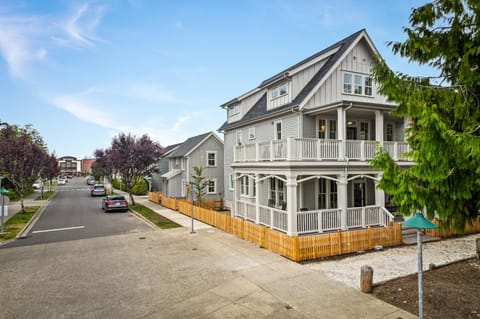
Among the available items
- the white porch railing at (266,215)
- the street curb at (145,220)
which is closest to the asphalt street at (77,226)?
the street curb at (145,220)

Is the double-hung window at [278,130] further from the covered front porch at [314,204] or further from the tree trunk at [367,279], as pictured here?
the tree trunk at [367,279]

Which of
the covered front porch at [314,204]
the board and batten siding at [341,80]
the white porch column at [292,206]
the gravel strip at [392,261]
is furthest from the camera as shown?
the board and batten siding at [341,80]

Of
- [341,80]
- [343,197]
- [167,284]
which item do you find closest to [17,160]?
[167,284]

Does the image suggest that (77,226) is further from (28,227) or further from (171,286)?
(171,286)

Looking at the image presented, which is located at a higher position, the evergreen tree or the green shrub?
the evergreen tree

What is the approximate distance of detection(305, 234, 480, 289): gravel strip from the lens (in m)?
9.07

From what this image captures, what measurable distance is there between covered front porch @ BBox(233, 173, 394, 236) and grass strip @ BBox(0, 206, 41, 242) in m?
13.0

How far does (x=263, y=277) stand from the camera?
8.88 metres

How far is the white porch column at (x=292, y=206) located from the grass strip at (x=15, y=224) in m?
15.0

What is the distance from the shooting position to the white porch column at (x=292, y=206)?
12.9 meters

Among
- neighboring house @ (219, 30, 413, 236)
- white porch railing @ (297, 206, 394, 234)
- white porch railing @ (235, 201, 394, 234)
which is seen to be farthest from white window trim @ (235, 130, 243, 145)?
white porch railing @ (297, 206, 394, 234)

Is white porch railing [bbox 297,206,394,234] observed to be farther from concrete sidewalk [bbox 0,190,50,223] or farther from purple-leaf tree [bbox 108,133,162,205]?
concrete sidewalk [bbox 0,190,50,223]

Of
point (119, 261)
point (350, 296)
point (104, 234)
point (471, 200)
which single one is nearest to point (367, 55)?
point (471, 200)

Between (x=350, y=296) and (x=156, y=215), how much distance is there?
690 inches
